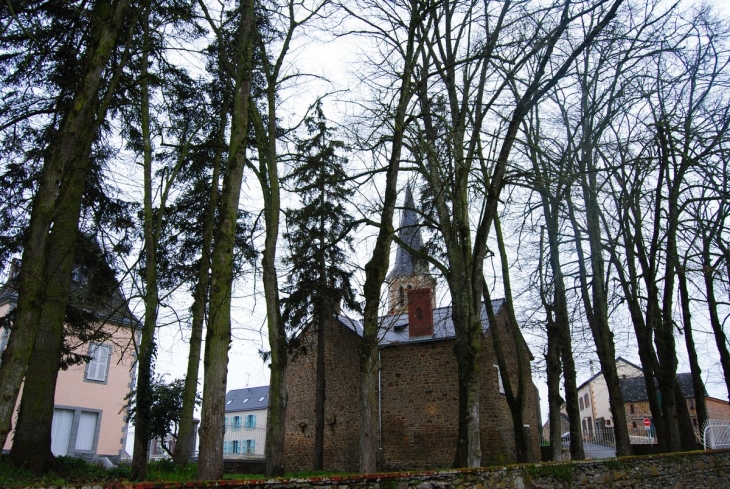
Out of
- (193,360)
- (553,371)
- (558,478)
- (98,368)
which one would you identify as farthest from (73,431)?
(558,478)

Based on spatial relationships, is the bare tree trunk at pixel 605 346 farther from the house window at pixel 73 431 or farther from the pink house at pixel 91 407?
the house window at pixel 73 431

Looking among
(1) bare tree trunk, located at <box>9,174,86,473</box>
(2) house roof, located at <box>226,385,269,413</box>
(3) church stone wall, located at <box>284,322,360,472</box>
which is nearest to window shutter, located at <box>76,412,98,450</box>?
(3) church stone wall, located at <box>284,322,360,472</box>

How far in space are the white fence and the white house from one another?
20100mm

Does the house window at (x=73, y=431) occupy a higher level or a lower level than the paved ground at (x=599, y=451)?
higher

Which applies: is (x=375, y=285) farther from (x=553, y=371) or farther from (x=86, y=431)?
(x=86, y=431)

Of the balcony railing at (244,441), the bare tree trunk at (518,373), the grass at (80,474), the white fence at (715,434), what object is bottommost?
the balcony railing at (244,441)

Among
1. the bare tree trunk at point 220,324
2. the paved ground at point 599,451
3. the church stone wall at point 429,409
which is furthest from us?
the paved ground at point 599,451

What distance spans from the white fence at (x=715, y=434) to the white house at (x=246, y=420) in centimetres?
2010

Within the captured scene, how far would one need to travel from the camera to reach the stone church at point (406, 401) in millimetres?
19719

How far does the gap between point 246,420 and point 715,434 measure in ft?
117

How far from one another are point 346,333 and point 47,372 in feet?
48.4

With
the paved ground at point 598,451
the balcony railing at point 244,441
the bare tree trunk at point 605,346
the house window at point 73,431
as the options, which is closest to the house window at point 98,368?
the house window at point 73,431

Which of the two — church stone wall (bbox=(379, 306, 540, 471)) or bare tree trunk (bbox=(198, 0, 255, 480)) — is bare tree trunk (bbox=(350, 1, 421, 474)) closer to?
bare tree trunk (bbox=(198, 0, 255, 480))

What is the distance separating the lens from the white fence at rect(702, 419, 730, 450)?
567 inches
